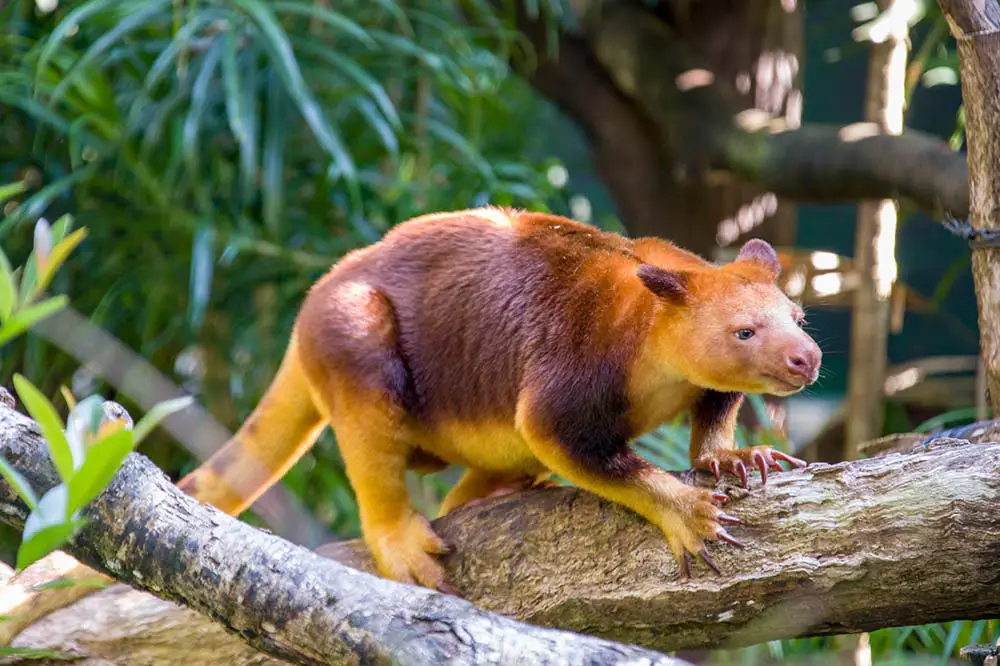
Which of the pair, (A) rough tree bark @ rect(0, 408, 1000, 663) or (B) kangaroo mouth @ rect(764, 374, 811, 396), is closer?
(A) rough tree bark @ rect(0, 408, 1000, 663)

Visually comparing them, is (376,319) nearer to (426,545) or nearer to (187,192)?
(426,545)

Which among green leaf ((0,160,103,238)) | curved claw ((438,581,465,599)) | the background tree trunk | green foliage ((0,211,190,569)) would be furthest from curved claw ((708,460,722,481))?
green leaf ((0,160,103,238))

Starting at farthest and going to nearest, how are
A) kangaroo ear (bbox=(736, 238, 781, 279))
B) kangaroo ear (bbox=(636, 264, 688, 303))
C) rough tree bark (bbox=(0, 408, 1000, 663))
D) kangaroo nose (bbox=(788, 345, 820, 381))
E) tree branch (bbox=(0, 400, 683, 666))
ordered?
kangaroo ear (bbox=(736, 238, 781, 279)) → kangaroo ear (bbox=(636, 264, 688, 303)) → kangaroo nose (bbox=(788, 345, 820, 381)) → rough tree bark (bbox=(0, 408, 1000, 663)) → tree branch (bbox=(0, 400, 683, 666))

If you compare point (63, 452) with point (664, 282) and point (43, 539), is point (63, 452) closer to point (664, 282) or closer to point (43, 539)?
point (43, 539)

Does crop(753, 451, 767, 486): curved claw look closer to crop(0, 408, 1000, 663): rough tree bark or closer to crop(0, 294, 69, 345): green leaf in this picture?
crop(0, 408, 1000, 663): rough tree bark

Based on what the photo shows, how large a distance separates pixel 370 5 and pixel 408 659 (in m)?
3.31

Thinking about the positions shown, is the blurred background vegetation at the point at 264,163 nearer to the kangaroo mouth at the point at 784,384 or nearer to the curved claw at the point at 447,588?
the curved claw at the point at 447,588

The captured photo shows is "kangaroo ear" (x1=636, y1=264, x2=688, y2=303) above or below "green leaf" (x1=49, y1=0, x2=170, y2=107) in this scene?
below

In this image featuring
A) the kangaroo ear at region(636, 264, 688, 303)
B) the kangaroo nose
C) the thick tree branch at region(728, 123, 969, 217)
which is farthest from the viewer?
the thick tree branch at region(728, 123, 969, 217)

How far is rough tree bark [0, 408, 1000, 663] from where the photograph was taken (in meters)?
1.66

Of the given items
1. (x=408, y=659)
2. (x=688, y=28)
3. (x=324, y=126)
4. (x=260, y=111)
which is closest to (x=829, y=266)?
(x=688, y=28)

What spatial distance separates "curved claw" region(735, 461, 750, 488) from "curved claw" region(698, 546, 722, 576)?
0.16 metres

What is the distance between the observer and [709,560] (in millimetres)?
1910

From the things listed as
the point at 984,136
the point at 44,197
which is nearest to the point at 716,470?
the point at 984,136
